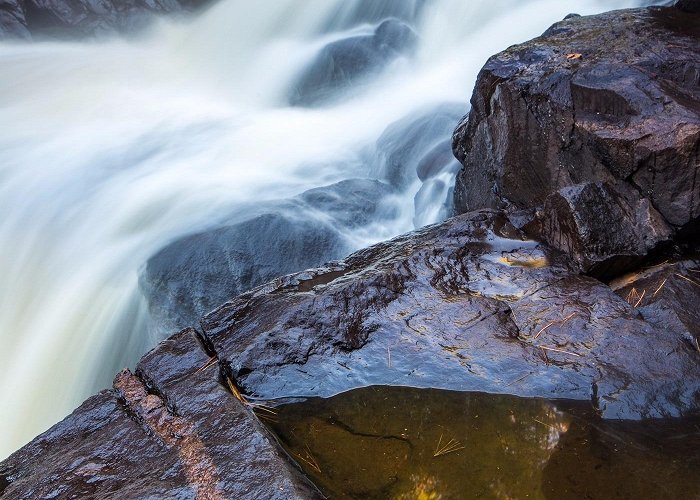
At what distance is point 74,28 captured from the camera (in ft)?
41.2

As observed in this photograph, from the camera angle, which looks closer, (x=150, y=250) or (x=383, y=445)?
(x=383, y=445)

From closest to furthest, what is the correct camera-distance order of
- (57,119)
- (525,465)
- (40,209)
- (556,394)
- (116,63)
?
1. (525,465)
2. (556,394)
3. (40,209)
4. (57,119)
5. (116,63)

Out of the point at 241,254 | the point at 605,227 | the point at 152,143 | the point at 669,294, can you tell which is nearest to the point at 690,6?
the point at 605,227

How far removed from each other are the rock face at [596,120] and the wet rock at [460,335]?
0.55m

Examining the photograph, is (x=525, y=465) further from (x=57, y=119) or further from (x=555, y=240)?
(x=57, y=119)

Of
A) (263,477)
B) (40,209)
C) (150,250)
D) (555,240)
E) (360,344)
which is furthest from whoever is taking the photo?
(40,209)

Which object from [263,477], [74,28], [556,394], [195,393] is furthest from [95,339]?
[74,28]

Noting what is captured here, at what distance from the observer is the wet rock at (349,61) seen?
9.95 meters

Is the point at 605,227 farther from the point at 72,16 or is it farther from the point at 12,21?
the point at 12,21

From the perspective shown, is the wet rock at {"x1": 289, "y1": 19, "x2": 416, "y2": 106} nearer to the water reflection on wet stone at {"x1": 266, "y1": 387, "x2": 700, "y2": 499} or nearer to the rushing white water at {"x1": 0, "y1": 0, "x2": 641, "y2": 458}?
the rushing white water at {"x1": 0, "y1": 0, "x2": 641, "y2": 458}

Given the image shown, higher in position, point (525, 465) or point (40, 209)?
point (40, 209)

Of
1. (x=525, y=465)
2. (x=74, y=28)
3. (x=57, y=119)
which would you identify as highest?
(x=74, y=28)

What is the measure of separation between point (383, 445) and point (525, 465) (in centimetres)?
58

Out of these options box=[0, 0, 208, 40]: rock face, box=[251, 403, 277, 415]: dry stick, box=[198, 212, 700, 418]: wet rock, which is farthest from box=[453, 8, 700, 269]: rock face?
box=[0, 0, 208, 40]: rock face
